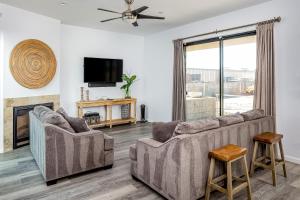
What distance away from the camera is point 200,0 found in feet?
12.7

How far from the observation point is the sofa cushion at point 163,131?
8.27 ft

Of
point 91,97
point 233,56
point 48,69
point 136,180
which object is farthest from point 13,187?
point 233,56

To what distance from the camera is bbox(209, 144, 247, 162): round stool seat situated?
2203 mm

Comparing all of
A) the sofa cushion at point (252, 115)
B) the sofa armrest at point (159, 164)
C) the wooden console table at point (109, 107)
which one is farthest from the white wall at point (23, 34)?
the sofa cushion at point (252, 115)

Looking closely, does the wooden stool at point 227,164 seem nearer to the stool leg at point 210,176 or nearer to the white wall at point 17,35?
the stool leg at point 210,176

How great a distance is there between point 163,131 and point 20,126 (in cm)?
334

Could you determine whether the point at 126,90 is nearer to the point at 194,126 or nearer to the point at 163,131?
the point at 163,131

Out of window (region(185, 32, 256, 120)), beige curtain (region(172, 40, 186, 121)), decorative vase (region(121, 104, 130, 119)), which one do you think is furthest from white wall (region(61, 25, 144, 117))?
window (region(185, 32, 256, 120))

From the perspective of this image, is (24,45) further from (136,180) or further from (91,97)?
(136,180)

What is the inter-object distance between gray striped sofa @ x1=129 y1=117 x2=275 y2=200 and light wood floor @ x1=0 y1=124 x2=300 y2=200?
0.85 ft

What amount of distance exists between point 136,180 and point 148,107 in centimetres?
417

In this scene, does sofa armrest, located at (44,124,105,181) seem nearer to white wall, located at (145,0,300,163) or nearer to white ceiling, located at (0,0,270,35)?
white ceiling, located at (0,0,270,35)

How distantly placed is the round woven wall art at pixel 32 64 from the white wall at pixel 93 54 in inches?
31.0

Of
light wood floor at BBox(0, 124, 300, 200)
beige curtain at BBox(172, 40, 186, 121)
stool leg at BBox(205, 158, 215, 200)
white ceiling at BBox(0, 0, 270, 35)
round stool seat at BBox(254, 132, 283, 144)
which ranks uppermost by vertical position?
white ceiling at BBox(0, 0, 270, 35)
